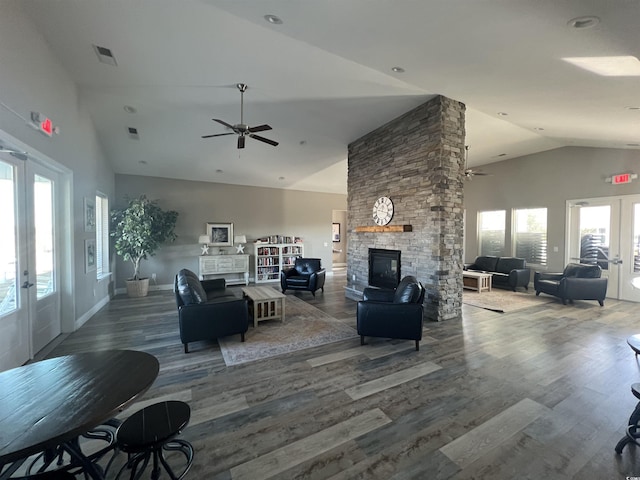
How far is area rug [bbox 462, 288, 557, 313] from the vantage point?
5.42m

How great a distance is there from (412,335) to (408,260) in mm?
1894

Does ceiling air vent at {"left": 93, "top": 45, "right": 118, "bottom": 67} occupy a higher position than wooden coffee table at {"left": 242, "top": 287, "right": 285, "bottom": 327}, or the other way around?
ceiling air vent at {"left": 93, "top": 45, "right": 118, "bottom": 67}

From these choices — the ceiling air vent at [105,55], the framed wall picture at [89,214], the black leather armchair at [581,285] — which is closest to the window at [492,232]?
the black leather armchair at [581,285]

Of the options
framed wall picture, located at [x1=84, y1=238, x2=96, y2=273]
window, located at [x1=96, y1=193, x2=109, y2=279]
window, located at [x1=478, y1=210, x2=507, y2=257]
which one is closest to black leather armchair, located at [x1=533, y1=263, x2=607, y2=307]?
window, located at [x1=478, y1=210, x2=507, y2=257]

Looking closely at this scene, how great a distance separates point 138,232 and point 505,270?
30.8ft

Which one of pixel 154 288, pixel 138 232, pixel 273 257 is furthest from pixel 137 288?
pixel 273 257

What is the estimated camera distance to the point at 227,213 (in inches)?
328

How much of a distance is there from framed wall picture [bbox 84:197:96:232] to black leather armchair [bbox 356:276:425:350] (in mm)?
4821

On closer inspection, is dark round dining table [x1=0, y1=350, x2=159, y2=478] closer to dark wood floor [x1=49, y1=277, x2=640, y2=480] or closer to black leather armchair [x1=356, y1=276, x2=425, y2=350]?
dark wood floor [x1=49, y1=277, x2=640, y2=480]

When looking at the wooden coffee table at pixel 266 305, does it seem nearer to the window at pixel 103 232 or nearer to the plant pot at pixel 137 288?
the plant pot at pixel 137 288

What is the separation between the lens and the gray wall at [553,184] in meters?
6.03

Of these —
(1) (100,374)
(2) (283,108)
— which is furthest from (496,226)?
(1) (100,374)

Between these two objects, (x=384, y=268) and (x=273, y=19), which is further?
(x=384, y=268)

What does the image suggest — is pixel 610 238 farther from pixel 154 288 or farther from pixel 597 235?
pixel 154 288
